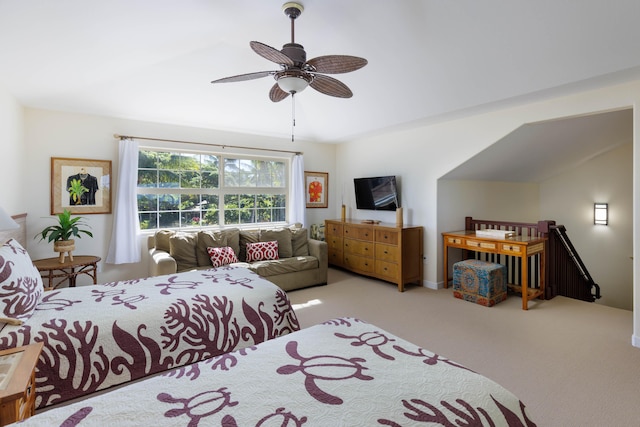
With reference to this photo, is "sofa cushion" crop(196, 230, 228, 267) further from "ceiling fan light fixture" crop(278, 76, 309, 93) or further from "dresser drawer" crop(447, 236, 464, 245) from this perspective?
"dresser drawer" crop(447, 236, 464, 245)

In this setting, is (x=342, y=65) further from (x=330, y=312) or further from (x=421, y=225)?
(x=421, y=225)

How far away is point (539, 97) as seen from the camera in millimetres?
3236

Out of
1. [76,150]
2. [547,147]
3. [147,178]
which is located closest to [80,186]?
[76,150]

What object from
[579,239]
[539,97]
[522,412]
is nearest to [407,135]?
[539,97]

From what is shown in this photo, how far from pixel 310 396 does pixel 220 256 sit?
3213mm

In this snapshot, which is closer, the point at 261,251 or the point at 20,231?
the point at 20,231

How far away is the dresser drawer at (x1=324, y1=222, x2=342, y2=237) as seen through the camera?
5359 millimetres

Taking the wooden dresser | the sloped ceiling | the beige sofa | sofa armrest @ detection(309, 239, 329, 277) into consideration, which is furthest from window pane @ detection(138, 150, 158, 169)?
the sloped ceiling

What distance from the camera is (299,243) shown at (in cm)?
476

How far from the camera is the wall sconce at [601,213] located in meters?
5.25

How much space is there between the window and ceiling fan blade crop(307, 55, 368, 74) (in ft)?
10.2

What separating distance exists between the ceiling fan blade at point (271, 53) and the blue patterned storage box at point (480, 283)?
3.24 metres

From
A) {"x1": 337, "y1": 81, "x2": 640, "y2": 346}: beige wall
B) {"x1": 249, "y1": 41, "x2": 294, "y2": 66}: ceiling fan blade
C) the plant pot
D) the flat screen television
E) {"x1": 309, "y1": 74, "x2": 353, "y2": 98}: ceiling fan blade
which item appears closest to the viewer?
{"x1": 249, "y1": 41, "x2": 294, "y2": 66}: ceiling fan blade

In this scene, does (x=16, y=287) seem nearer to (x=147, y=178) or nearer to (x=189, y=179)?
(x=147, y=178)
